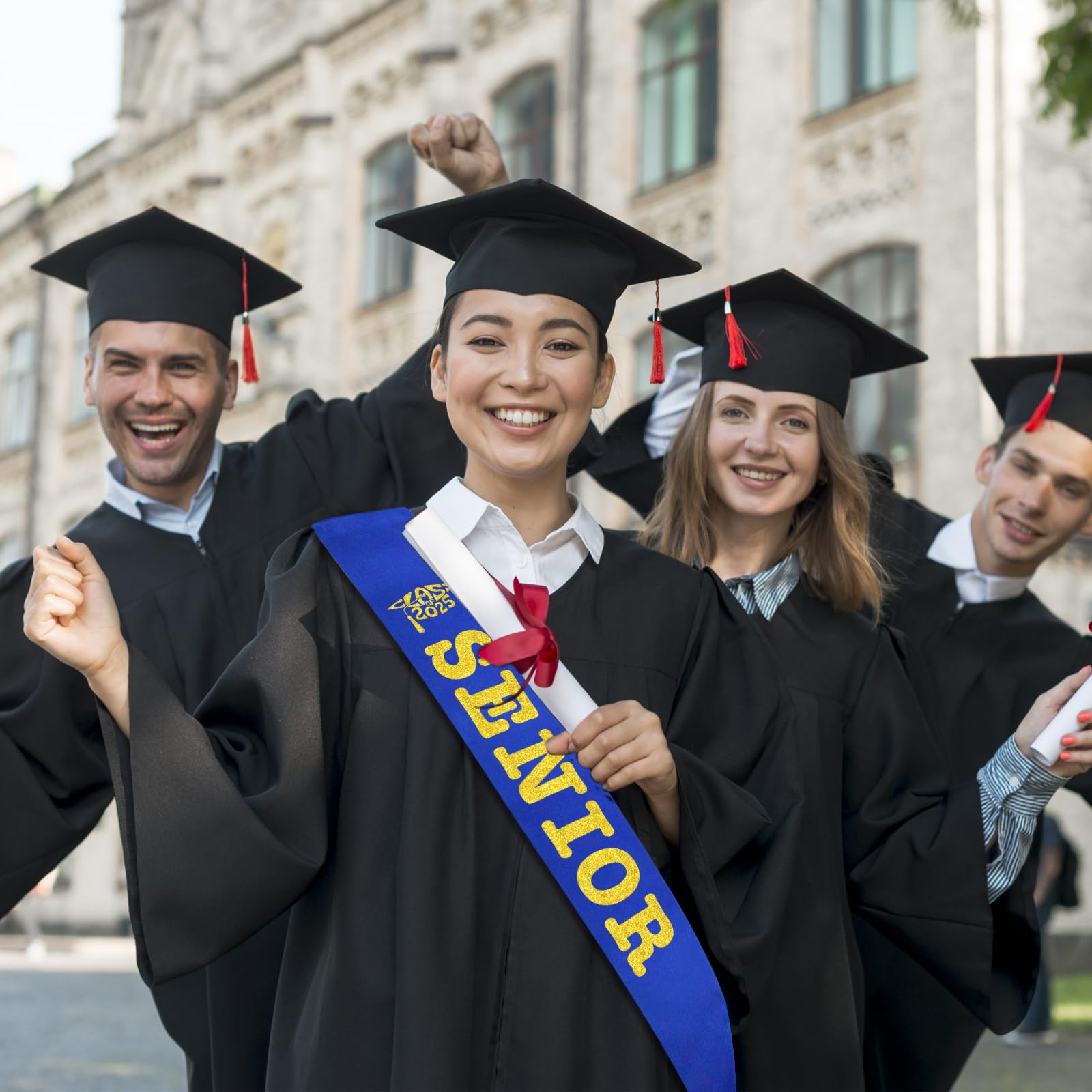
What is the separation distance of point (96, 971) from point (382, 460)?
1340 centimetres

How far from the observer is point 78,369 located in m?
27.3

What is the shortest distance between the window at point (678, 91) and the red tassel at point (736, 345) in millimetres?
13371

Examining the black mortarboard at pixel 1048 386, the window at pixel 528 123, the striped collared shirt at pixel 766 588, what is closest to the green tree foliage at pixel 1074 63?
the black mortarboard at pixel 1048 386

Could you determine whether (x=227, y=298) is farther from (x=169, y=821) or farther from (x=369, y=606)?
(x=169, y=821)

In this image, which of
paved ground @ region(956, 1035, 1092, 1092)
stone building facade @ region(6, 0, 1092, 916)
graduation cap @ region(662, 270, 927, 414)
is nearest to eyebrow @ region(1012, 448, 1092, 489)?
graduation cap @ region(662, 270, 927, 414)

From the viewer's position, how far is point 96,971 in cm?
1659

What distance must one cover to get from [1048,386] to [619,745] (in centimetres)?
270

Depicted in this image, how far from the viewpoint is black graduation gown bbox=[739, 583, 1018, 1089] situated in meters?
3.52

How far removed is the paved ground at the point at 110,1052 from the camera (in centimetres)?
855

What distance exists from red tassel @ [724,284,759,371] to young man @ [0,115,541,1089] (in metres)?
0.67

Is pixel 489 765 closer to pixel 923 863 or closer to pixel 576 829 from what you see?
pixel 576 829

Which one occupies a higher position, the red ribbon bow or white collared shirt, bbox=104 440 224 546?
white collared shirt, bbox=104 440 224 546

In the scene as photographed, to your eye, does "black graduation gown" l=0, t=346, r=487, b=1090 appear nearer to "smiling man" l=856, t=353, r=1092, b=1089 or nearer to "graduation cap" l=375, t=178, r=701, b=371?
"graduation cap" l=375, t=178, r=701, b=371

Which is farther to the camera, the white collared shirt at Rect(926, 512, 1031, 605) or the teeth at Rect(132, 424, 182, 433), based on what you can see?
the white collared shirt at Rect(926, 512, 1031, 605)
